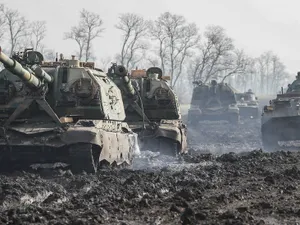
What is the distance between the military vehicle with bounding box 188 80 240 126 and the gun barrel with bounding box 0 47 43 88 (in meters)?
19.0

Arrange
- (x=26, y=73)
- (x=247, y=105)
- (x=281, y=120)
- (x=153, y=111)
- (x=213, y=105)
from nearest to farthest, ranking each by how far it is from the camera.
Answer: (x=26, y=73) < (x=153, y=111) < (x=281, y=120) < (x=213, y=105) < (x=247, y=105)

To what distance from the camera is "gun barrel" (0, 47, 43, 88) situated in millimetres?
9734

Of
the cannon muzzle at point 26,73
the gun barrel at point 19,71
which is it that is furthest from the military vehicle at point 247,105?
the gun barrel at point 19,71

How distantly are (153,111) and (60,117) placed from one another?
5.78m

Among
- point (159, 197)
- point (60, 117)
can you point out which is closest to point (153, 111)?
point (60, 117)

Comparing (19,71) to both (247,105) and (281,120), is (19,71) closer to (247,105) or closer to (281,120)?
(281,120)

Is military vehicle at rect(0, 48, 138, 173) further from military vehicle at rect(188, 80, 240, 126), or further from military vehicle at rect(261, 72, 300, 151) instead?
military vehicle at rect(188, 80, 240, 126)

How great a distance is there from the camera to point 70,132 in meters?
10.5

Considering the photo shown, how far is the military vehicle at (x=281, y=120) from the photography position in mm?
18219

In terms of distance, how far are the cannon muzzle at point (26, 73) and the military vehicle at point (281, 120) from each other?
8.24 m

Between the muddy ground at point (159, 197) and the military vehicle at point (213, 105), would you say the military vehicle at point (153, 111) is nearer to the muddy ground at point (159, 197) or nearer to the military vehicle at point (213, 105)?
the muddy ground at point (159, 197)

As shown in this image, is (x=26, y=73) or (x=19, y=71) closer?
(x=19, y=71)

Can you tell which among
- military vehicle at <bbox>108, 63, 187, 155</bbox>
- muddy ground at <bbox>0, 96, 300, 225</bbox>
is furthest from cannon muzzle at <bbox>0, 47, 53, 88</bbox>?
military vehicle at <bbox>108, 63, 187, 155</bbox>

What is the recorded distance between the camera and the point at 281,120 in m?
18.8
